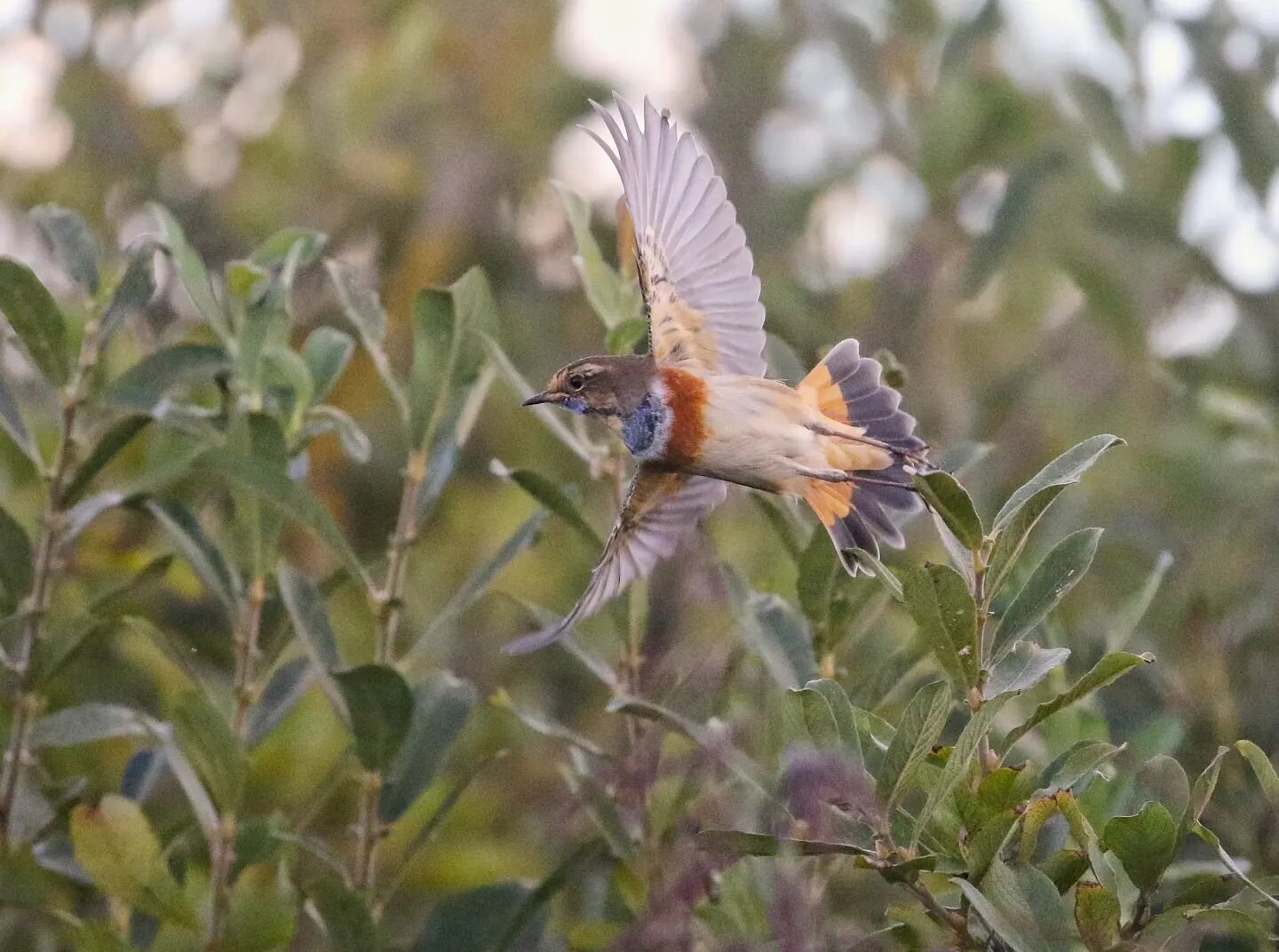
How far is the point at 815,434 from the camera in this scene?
209cm

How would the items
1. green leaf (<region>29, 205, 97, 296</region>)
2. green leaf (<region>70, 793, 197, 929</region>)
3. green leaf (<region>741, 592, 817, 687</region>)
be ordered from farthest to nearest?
green leaf (<region>29, 205, 97, 296</region>)
green leaf (<region>70, 793, 197, 929</region>)
green leaf (<region>741, 592, 817, 687</region>)

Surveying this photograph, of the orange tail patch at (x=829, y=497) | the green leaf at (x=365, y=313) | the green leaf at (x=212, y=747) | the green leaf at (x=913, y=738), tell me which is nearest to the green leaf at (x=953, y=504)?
the green leaf at (x=913, y=738)

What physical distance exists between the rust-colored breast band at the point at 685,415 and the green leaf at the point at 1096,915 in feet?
Answer: 2.66

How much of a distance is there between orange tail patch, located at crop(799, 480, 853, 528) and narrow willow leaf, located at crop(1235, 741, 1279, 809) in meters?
0.58

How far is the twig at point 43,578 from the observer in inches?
80.6

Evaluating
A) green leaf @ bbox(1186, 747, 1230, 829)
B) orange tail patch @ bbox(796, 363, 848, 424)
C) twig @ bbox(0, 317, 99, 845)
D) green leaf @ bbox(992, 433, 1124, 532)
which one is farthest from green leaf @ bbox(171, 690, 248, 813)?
green leaf @ bbox(1186, 747, 1230, 829)

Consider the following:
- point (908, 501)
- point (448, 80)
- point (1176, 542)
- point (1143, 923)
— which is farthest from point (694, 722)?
point (448, 80)

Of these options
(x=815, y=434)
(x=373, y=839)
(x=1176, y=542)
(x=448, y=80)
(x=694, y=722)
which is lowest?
(x=1176, y=542)

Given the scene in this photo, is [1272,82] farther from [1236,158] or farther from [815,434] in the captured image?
[815,434]

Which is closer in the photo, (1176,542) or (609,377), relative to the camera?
(609,377)

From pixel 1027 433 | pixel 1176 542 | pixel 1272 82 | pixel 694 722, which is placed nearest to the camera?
pixel 694 722

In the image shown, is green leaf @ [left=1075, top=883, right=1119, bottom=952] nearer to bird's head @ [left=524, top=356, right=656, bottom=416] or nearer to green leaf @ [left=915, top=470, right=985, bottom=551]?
green leaf @ [left=915, top=470, right=985, bottom=551]

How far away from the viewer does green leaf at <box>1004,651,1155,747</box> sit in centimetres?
138

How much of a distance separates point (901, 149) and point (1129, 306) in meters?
0.65
